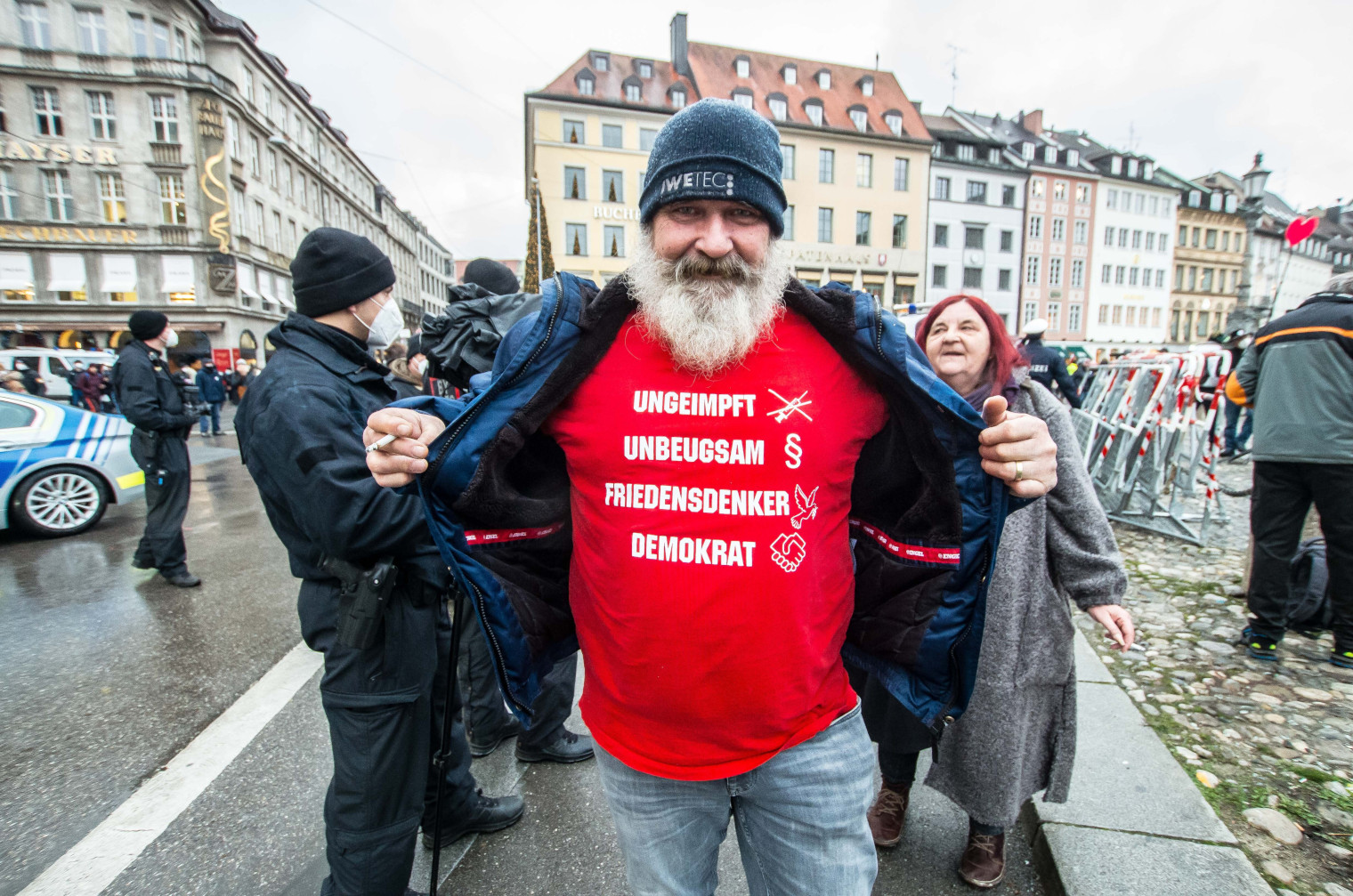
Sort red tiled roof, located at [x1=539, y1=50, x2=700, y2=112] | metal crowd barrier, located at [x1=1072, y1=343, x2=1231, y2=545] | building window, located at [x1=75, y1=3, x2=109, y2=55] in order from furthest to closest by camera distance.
Result: 1. red tiled roof, located at [x1=539, y1=50, x2=700, y2=112]
2. building window, located at [x1=75, y1=3, x2=109, y2=55]
3. metal crowd barrier, located at [x1=1072, y1=343, x2=1231, y2=545]

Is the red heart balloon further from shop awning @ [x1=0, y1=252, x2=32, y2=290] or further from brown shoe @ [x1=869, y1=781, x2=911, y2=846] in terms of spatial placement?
shop awning @ [x1=0, y1=252, x2=32, y2=290]

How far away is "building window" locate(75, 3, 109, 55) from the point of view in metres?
28.4

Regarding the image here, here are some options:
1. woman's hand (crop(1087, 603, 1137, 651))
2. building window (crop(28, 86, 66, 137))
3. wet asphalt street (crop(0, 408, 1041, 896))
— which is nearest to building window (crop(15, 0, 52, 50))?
building window (crop(28, 86, 66, 137))

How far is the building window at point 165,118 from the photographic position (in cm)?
2880

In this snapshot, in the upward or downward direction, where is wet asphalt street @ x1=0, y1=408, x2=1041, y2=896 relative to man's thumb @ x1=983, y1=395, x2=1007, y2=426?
downward

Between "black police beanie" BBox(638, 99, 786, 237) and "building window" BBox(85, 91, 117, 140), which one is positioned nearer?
"black police beanie" BBox(638, 99, 786, 237)

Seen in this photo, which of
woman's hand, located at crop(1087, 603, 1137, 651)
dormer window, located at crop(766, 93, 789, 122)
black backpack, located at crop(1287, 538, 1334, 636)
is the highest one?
dormer window, located at crop(766, 93, 789, 122)

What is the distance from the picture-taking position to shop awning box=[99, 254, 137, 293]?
28859 millimetres

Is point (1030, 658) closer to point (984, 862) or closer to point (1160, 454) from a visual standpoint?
point (984, 862)

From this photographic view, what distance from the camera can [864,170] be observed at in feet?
120

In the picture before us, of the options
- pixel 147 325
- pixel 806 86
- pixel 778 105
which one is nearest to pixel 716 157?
pixel 147 325

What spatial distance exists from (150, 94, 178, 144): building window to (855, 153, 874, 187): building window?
111ft

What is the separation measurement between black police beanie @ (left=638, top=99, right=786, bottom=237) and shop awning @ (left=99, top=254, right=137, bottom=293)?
123 feet

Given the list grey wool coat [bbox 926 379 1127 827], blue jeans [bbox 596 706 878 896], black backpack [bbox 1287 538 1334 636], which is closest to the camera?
blue jeans [bbox 596 706 878 896]
